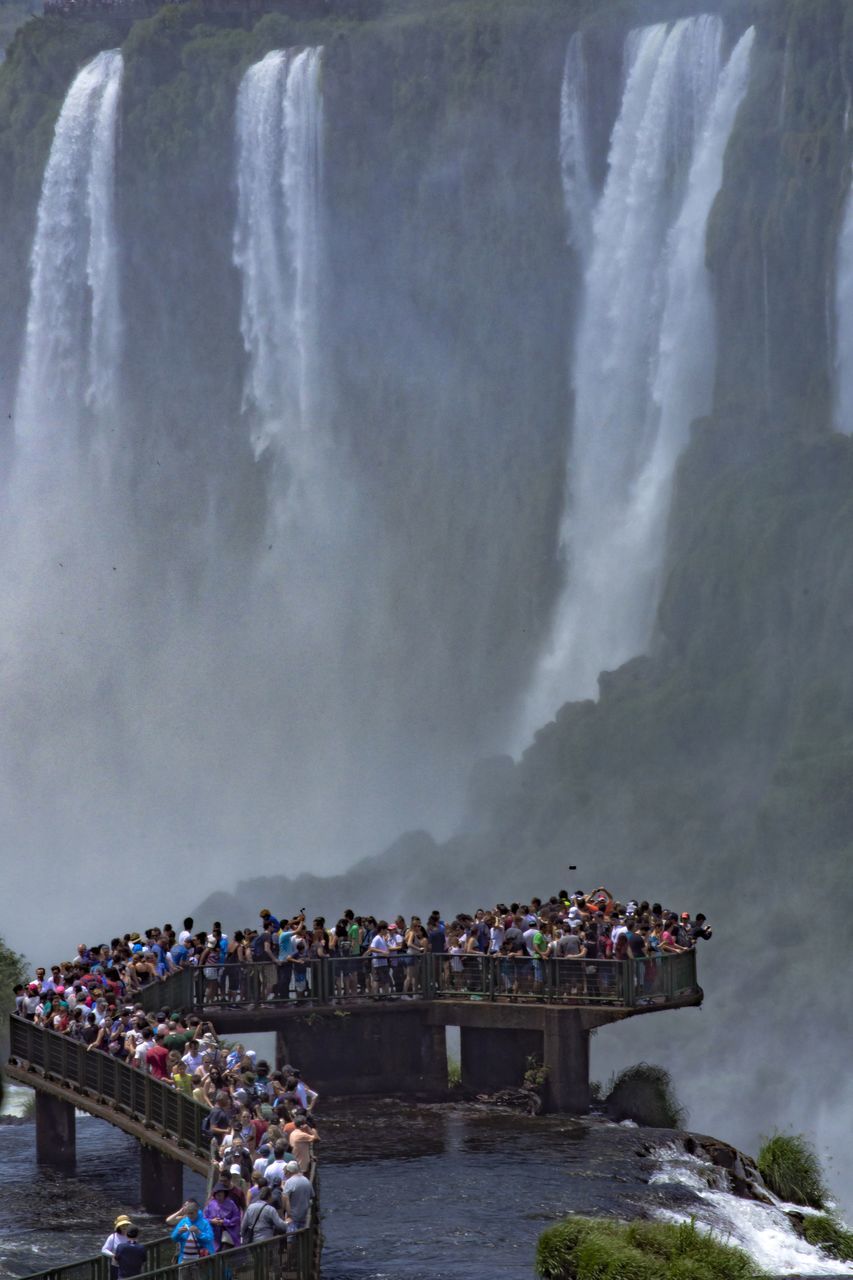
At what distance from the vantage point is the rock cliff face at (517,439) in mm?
85000

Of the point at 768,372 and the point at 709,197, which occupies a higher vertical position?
the point at 709,197

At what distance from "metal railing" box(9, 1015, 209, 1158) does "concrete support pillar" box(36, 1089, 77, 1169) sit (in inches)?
76.5

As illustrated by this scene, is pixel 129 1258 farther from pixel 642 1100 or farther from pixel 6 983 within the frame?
pixel 6 983

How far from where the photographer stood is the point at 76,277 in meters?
110

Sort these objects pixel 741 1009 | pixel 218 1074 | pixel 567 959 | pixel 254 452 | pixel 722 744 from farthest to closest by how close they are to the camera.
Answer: pixel 254 452 → pixel 722 744 → pixel 741 1009 → pixel 567 959 → pixel 218 1074

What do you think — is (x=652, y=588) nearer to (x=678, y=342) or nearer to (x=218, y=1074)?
(x=678, y=342)

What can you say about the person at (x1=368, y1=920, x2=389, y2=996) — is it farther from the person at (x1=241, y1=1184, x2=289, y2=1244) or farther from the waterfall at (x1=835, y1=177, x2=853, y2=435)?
the waterfall at (x1=835, y1=177, x2=853, y2=435)

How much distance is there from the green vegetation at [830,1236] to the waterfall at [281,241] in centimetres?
6975

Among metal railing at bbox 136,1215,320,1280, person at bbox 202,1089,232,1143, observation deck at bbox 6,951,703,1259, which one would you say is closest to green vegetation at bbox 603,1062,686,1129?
observation deck at bbox 6,951,703,1259

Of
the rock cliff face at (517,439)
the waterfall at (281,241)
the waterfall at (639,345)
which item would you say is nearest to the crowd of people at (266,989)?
the rock cliff face at (517,439)

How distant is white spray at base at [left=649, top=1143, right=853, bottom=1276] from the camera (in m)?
37.7

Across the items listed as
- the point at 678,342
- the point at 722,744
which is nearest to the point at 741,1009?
the point at 722,744

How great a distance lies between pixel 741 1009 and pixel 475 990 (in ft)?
117

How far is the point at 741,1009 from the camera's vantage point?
80812 millimetres
